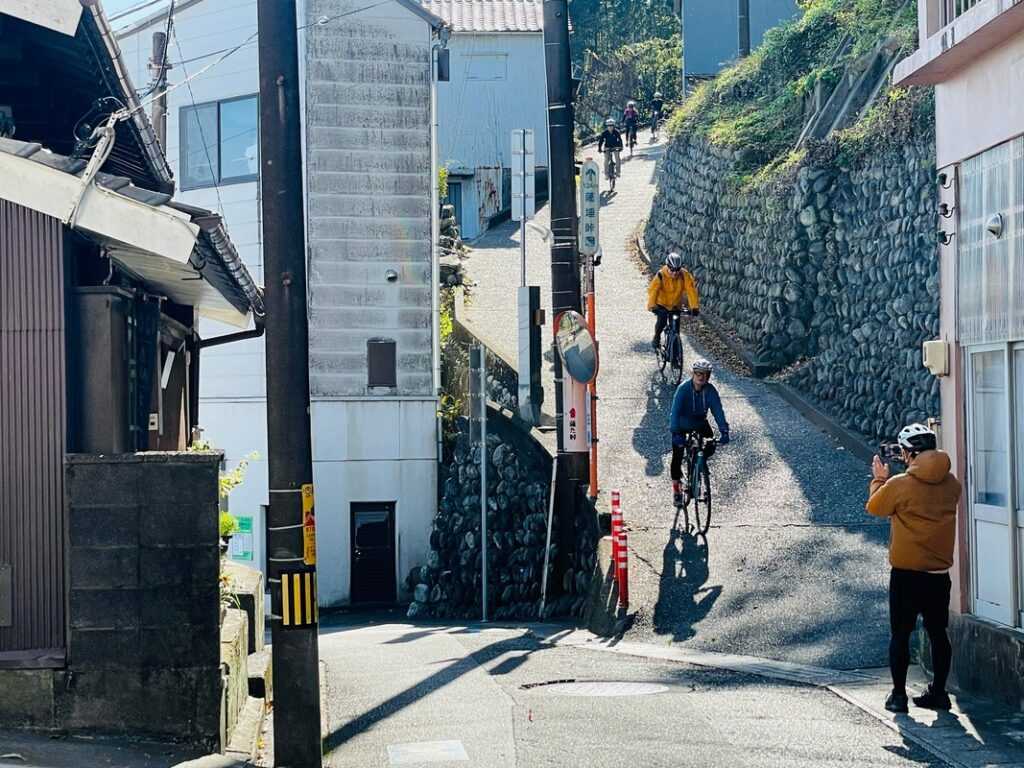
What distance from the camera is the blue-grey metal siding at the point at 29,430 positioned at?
846 centimetres

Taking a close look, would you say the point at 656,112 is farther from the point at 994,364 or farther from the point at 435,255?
the point at 994,364

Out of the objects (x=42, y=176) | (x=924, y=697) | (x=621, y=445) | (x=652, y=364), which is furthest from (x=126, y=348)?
(x=652, y=364)

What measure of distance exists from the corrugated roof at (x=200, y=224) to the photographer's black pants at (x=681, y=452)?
5553 millimetres

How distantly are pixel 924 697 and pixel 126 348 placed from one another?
5.62 m

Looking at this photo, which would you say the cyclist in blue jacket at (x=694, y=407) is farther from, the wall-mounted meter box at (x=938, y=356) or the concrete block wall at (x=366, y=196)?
the concrete block wall at (x=366, y=196)

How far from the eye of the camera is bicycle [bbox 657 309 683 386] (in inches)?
842

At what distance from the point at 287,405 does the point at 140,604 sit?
4.66ft

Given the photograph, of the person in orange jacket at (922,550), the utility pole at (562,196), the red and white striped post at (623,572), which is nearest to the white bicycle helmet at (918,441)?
the person in orange jacket at (922,550)

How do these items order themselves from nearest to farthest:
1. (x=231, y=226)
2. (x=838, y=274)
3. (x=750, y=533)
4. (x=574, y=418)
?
(x=750, y=533)
(x=574, y=418)
(x=838, y=274)
(x=231, y=226)

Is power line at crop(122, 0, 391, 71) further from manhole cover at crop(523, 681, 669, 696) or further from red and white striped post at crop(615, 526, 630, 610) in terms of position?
manhole cover at crop(523, 681, 669, 696)

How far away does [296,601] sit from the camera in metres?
8.66

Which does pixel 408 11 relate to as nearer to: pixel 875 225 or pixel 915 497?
pixel 875 225

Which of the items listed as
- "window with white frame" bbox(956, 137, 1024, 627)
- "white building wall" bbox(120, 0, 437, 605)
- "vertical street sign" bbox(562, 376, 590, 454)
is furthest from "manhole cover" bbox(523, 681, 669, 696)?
"white building wall" bbox(120, 0, 437, 605)

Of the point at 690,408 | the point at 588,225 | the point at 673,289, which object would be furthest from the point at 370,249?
the point at 690,408
